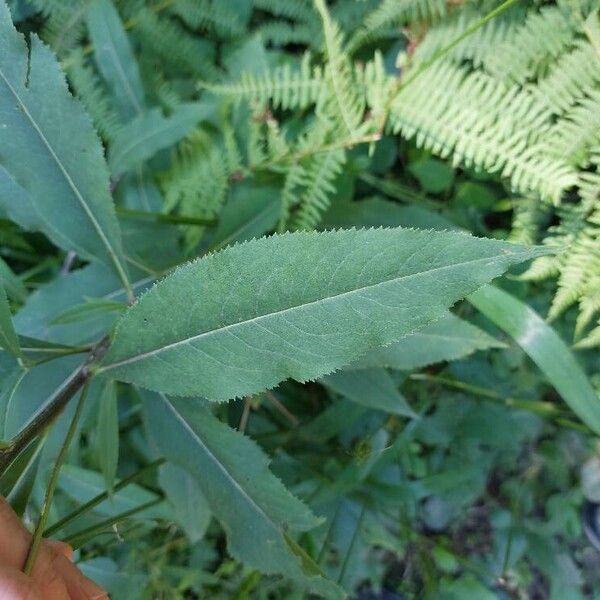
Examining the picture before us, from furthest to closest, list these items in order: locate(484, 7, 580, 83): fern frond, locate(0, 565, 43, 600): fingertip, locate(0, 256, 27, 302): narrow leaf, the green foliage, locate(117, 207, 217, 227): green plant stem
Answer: locate(117, 207, 217, 227): green plant stem
locate(0, 256, 27, 302): narrow leaf
locate(484, 7, 580, 83): fern frond
the green foliage
locate(0, 565, 43, 600): fingertip

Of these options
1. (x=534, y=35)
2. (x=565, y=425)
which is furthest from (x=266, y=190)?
(x=565, y=425)

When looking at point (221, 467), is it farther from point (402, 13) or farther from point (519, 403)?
point (402, 13)

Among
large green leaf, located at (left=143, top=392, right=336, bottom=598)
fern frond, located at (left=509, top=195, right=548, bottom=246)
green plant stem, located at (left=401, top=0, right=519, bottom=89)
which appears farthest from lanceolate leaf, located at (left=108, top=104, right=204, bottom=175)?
fern frond, located at (left=509, top=195, right=548, bottom=246)

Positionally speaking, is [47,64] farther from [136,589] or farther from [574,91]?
[136,589]

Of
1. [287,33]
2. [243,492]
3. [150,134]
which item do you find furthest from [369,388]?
[287,33]

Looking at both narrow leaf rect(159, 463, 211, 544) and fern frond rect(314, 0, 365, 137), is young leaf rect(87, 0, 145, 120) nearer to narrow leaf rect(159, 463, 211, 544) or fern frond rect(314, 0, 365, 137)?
fern frond rect(314, 0, 365, 137)

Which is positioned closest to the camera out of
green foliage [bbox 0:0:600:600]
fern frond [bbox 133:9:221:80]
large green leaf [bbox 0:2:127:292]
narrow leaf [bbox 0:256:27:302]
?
green foliage [bbox 0:0:600:600]

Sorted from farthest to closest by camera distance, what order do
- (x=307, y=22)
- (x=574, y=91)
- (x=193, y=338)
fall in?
(x=307, y=22) < (x=574, y=91) < (x=193, y=338)
